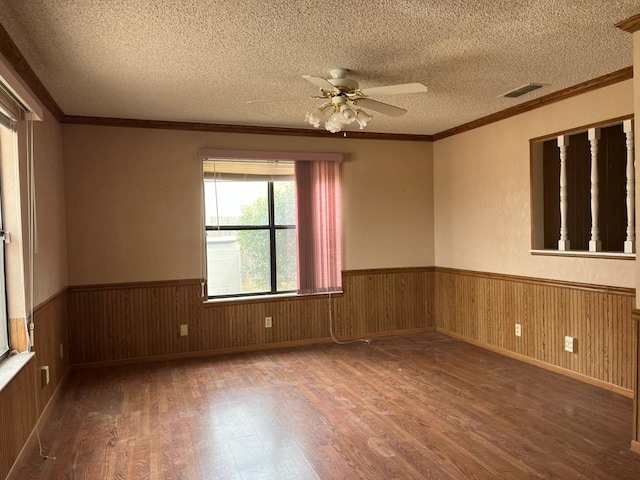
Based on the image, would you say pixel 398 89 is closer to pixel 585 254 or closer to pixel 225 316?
pixel 585 254

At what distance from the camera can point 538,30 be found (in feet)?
8.53

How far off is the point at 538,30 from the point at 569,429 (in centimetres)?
240

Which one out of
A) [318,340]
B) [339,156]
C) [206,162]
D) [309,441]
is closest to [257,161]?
[206,162]

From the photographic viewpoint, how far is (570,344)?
12.7 ft

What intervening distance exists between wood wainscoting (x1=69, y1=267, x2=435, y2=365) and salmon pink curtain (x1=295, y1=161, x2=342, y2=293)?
0.18 metres

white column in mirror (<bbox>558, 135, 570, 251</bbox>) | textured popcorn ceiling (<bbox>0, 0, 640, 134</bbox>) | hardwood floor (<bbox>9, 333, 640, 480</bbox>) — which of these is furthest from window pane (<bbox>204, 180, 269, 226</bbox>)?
white column in mirror (<bbox>558, 135, 570, 251</bbox>)

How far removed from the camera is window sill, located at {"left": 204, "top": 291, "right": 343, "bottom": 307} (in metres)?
4.84

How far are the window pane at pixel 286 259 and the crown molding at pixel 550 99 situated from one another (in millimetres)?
2181

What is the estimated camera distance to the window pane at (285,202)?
5.10m

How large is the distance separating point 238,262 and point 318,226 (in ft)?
3.13

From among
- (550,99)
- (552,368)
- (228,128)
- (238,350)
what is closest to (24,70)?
(228,128)

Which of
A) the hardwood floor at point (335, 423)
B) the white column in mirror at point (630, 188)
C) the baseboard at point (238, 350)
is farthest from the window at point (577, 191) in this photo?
the baseboard at point (238, 350)

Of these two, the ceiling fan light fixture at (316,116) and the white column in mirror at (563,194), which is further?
the white column in mirror at (563,194)

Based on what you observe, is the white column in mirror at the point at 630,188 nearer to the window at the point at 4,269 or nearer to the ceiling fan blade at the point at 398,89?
the ceiling fan blade at the point at 398,89
